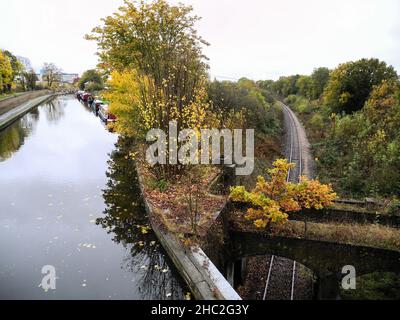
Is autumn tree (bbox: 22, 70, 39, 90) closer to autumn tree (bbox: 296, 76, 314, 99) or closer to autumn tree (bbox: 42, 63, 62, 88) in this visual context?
autumn tree (bbox: 42, 63, 62, 88)

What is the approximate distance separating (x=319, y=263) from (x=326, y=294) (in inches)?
52.1

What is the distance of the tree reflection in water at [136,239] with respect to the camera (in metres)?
6.73

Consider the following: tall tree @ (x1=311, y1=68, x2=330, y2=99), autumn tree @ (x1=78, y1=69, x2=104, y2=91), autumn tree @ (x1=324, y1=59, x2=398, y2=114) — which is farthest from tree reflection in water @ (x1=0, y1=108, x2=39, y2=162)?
tall tree @ (x1=311, y1=68, x2=330, y2=99)

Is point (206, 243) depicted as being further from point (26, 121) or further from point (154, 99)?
point (26, 121)

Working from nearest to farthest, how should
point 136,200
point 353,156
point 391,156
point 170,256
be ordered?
point 170,256 < point 136,200 < point 391,156 < point 353,156

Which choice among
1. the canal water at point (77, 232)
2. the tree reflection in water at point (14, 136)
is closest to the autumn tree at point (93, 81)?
the tree reflection in water at point (14, 136)

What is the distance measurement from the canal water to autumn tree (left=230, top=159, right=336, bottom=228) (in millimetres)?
3251

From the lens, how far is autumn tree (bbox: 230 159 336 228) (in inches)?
382

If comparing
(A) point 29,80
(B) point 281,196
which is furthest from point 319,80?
(A) point 29,80

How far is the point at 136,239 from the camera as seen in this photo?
28.4 ft

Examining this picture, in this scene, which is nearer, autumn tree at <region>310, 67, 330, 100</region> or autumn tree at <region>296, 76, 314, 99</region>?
autumn tree at <region>310, 67, 330, 100</region>

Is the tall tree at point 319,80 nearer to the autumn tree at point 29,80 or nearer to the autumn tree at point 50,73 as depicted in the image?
the autumn tree at point 29,80
